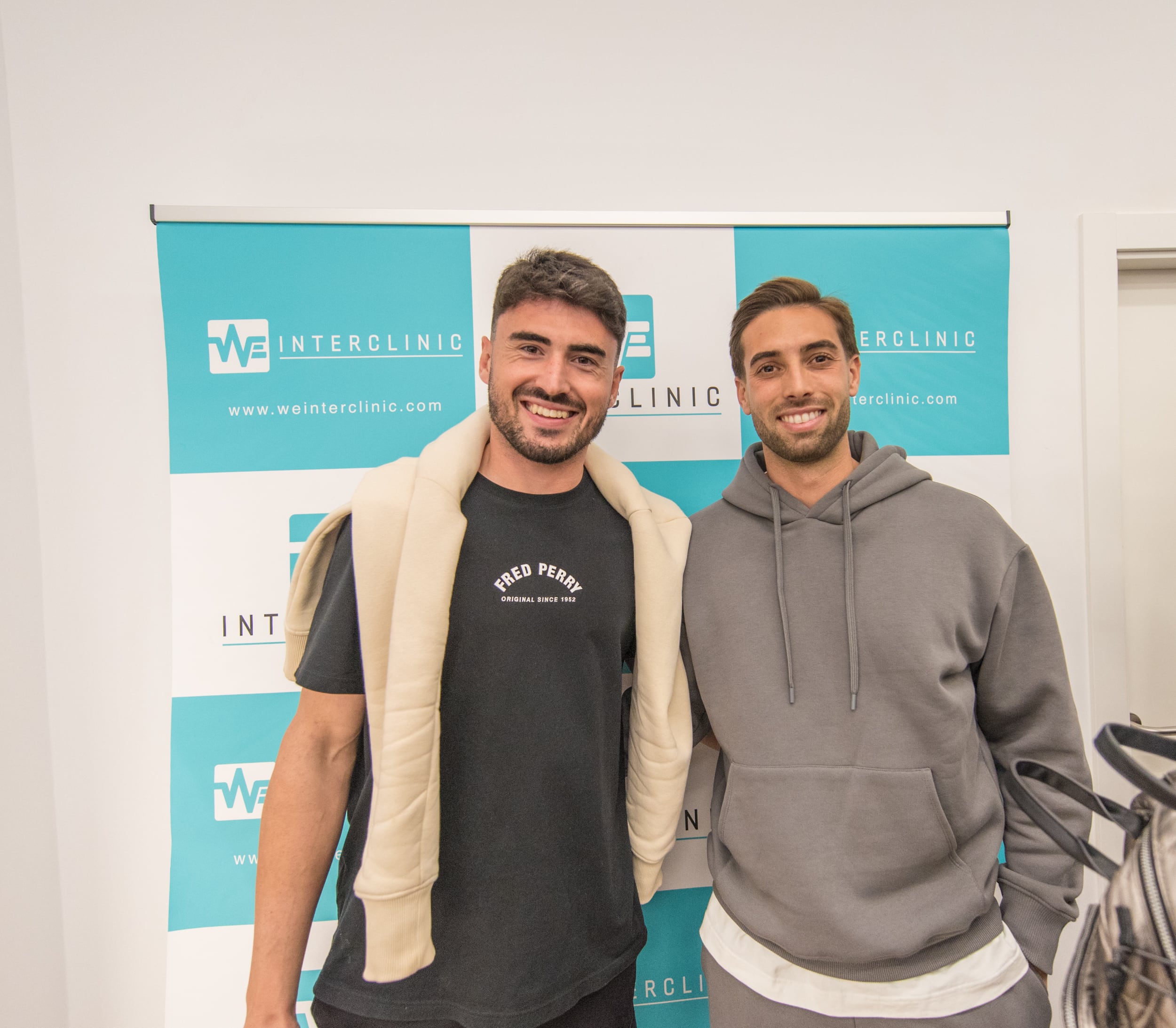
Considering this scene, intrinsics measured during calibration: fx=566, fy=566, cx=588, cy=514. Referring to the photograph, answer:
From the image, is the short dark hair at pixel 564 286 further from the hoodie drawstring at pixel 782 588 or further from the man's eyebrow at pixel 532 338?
the hoodie drawstring at pixel 782 588

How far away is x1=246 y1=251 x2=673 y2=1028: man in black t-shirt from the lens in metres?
0.89

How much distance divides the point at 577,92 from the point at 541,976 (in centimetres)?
173

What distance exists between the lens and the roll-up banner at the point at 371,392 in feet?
3.99

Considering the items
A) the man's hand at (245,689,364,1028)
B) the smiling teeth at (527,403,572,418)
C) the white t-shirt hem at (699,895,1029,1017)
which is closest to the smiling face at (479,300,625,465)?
the smiling teeth at (527,403,572,418)

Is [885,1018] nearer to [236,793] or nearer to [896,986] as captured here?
[896,986]

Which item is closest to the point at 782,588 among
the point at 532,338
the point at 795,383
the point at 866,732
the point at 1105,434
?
the point at 866,732

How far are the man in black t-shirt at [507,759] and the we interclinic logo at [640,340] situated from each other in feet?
1.04

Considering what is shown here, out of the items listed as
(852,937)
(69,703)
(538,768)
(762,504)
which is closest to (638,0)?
(762,504)

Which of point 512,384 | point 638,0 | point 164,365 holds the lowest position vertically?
point 512,384

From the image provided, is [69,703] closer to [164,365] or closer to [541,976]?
[164,365]

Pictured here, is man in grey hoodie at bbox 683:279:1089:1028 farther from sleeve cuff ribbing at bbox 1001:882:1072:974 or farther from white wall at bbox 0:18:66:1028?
white wall at bbox 0:18:66:1028

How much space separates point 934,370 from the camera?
1.34m

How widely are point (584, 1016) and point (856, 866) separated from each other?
0.52 meters

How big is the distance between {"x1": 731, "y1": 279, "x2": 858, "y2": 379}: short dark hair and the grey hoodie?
0.82 feet
